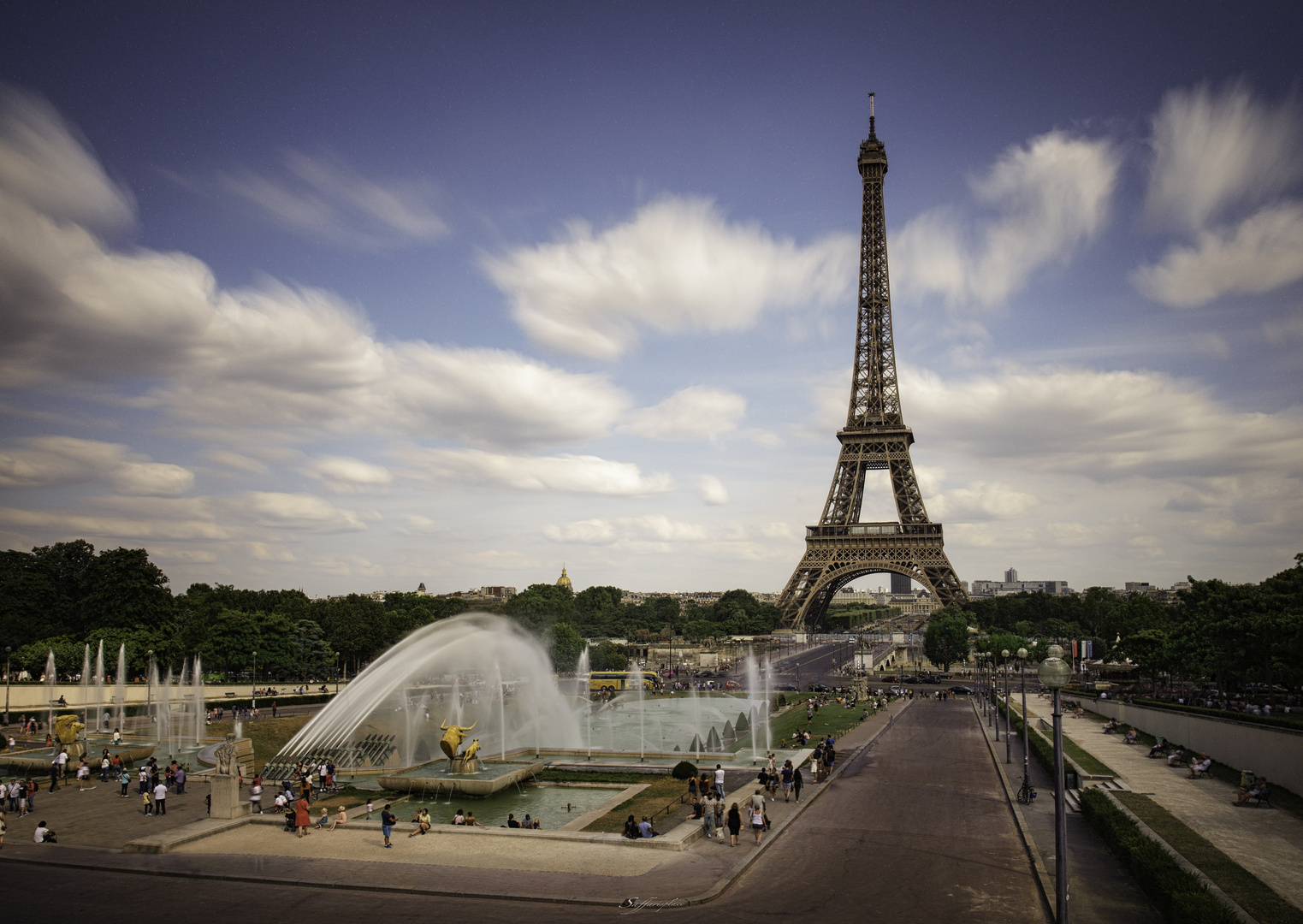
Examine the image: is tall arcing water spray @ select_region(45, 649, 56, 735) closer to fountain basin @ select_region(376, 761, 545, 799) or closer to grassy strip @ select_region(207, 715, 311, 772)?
grassy strip @ select_region(207, 715, 311, 772)

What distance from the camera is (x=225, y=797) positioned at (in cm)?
2475

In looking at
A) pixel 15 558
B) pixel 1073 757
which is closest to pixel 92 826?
pixel 1073 757

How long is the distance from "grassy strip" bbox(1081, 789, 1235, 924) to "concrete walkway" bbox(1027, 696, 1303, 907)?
2467 mm

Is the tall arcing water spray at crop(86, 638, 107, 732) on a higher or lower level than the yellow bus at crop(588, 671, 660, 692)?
higher

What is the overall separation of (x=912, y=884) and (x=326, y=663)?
77.8m

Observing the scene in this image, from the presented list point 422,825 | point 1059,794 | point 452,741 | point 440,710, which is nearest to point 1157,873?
point 1059,794

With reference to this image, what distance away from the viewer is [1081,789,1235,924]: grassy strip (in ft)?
47.0

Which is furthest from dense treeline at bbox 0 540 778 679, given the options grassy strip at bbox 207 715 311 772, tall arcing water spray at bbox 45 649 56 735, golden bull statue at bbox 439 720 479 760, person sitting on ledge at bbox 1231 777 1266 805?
person sitting on ledge at bbox 1231 777 1266 805

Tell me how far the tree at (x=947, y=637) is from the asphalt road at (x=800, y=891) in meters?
77.8

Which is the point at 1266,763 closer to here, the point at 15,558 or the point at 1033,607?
the point at 15,558

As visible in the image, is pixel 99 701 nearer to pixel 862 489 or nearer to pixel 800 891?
pixel 800 891

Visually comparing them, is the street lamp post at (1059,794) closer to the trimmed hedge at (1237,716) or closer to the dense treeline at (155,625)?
the trimmed hedge at (1237,716)

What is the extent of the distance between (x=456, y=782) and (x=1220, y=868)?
23.0m

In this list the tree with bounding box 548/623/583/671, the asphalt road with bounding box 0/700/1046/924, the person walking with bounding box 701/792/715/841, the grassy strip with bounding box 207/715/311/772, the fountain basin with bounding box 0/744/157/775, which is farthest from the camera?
the tree with bounding box 548/623/583/671
